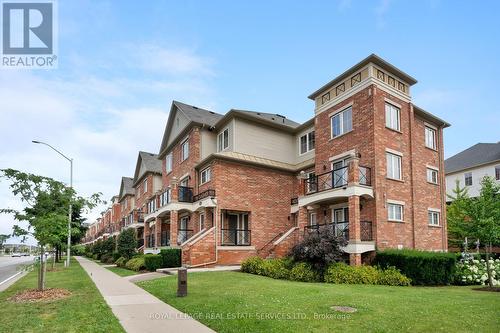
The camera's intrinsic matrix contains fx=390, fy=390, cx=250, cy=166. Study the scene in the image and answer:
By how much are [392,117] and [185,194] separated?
14.2 metres

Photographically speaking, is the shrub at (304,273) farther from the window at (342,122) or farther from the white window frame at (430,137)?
the white window frame at (430,137)

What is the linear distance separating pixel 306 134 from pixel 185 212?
1027 cm

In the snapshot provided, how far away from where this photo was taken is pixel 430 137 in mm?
22969

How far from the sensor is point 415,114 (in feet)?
71.5

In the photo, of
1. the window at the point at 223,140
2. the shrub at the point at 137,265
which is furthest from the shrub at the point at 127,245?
the window at the point at 223,140

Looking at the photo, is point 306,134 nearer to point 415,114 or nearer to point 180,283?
point 415,114

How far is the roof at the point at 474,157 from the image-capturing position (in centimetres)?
3741

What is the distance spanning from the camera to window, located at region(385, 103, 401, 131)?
64.8ft

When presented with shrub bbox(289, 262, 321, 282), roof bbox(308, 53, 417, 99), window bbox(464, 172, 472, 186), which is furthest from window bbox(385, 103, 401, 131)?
window bbox(464, 172, 472, 186)

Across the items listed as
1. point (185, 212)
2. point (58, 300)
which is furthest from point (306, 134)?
point (58, 300)

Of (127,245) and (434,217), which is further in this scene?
(127,245)

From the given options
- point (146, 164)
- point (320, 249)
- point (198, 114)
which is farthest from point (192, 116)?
point (320, 249)

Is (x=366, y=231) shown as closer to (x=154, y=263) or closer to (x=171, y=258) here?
(x=171, y=258)

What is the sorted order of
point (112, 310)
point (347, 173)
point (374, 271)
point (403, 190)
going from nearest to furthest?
point (112, 310), point (374, 271), point (347, 173), point (403, 190)
